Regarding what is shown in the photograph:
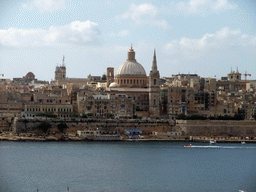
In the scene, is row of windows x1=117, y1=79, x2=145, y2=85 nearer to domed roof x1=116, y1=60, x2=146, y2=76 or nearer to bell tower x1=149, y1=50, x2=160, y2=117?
domed roof x1=116, y1=60, x2=146, y2=76

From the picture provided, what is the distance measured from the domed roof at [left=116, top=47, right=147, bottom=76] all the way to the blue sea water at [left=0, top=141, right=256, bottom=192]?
18839 millimetres

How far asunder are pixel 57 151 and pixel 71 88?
1010 inches

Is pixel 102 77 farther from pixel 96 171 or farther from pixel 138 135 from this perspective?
pixel 96 171

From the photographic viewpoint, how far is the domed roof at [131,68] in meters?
85.9

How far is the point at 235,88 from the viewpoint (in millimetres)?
103875

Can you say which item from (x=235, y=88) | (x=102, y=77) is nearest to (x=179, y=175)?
(x=235, y=88)

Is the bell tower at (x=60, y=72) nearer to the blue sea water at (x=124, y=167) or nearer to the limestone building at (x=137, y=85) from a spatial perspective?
the limestone building at (x=137, y=85)

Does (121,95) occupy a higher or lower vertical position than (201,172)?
higher

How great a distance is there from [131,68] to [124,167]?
117ft

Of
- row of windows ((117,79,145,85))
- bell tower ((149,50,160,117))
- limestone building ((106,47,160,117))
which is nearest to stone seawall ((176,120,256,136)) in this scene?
bell tower ((149,50,160,117))

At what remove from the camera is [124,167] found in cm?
5147

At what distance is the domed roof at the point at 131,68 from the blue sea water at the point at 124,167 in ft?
61.8

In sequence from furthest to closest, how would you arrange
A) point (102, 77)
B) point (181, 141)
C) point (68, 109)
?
1. point (102, 77)
2. point (68, 109)
3. point (181, 141)

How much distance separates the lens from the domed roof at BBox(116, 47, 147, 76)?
85.9 meters
